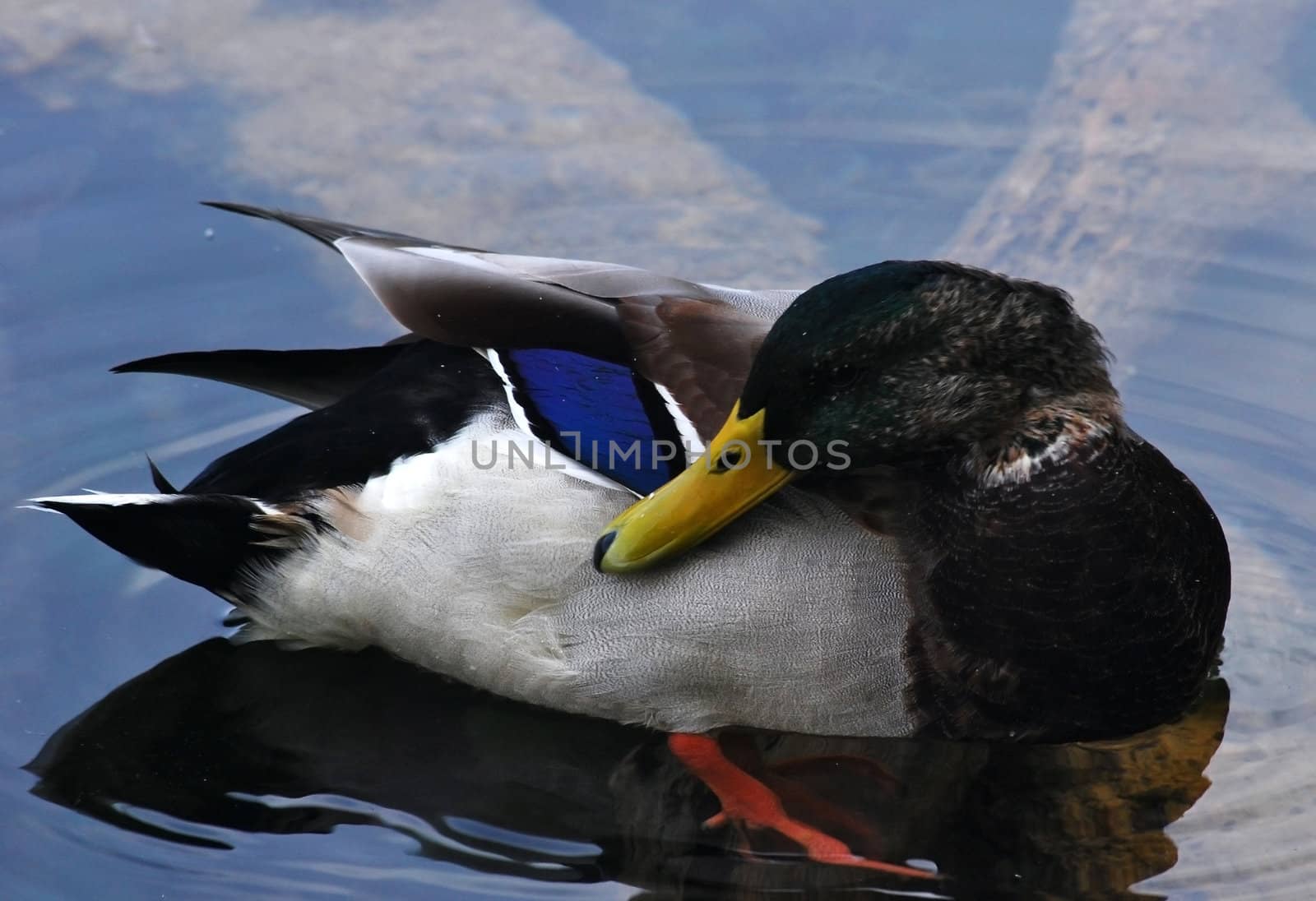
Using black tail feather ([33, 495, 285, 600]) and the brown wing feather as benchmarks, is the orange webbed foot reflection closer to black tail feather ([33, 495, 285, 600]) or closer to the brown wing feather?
the brown wing feather

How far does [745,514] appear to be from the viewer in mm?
3920

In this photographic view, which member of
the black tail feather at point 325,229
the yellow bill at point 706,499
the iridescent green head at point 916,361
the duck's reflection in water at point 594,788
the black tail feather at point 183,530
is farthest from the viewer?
the black tail feather at point 325,229

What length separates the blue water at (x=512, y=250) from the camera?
13.1 feet

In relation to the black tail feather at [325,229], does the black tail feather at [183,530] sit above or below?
below

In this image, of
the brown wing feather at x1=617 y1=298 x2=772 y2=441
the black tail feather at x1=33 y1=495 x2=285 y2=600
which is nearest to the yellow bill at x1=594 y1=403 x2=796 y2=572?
the brown wing feather at x1=617 y1=298 x2=772 y2=441

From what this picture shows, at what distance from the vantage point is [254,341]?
18.2ft

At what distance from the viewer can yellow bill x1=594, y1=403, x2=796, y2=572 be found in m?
3.80

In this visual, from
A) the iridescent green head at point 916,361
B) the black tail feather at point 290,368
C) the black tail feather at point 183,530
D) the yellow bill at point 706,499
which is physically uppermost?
the iridescent green head at point 916,361

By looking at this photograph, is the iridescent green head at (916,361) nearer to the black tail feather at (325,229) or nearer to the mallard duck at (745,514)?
the mallard duck at (745,514)

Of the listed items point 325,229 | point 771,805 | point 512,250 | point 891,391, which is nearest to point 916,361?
point 891,391

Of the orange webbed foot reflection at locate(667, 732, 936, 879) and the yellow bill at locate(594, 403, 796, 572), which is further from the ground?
the yellow bill at locate(594, 403, 796, 572)

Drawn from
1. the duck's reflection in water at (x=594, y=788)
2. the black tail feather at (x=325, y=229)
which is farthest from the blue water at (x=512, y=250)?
the black tail feather at (x=325, y=229)

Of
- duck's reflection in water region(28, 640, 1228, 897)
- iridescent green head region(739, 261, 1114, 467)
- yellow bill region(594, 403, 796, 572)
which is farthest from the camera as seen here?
duck's reflection in water region(28, 640, 1228, 897)

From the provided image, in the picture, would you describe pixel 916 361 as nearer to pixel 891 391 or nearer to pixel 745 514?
pixel 891 391
